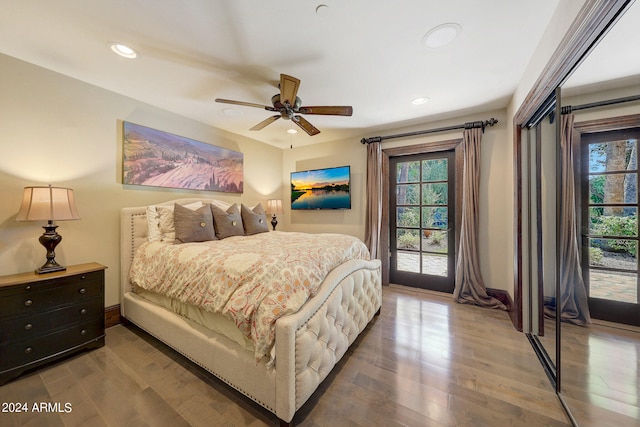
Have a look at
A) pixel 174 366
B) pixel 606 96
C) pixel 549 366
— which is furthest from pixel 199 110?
pixel 549 366

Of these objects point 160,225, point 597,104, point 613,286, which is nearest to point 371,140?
point 597,104

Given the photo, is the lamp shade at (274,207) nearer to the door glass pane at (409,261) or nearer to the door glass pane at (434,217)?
the door glass pane at (409,261)

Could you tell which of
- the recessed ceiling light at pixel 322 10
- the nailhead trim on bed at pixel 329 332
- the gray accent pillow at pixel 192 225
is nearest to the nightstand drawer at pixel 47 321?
the gray accent pillow at pixel 192 225

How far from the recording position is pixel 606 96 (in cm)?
133

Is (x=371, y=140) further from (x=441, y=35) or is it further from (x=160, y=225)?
(x=160, y=225)

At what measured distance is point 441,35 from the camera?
1.70 meters

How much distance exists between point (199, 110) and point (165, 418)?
10.1ft

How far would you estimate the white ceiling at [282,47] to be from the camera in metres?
1.49

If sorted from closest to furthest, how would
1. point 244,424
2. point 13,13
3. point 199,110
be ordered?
point 244,424 < point 13,13 < point 199,110

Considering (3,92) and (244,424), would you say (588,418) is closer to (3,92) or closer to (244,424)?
(244,424)

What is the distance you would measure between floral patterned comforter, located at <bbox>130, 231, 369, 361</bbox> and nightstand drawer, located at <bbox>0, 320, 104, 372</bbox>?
544mm

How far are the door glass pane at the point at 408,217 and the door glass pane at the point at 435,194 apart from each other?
0.20 meters

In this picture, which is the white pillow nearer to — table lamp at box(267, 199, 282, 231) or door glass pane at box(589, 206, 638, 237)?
table lamp at box(267, 199, 282, 231)

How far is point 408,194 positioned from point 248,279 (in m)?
2.93
